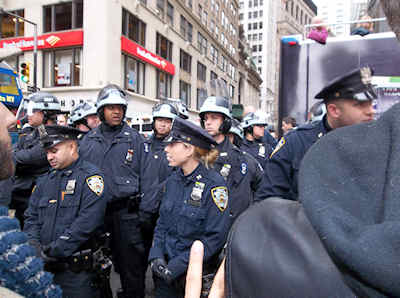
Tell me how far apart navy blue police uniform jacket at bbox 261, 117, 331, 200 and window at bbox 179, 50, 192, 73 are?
89.5ft

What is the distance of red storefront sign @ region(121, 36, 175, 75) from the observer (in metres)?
20.0

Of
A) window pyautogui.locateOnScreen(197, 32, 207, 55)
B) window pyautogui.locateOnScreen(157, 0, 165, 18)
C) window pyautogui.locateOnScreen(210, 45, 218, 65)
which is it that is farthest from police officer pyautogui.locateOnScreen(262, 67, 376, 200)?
window pyautogui.locateOnScreen(210, 45, 218, 65)

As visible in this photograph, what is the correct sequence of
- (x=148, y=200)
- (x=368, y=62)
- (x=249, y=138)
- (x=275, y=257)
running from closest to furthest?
(x=275, y=257) → (x=148, y=200) → (x=368, y=62) → (x=249, y=138)

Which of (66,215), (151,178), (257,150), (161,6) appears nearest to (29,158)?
(66,215)

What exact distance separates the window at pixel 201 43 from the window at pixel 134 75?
12107 millimetres

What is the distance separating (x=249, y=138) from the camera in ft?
24.3

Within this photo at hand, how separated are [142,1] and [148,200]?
2189 centimetres

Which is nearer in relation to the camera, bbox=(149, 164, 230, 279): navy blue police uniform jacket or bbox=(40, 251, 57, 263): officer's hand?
bbox=(149, 164, 230, 279): navy blue police uniform jacket

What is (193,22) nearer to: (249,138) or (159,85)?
(159,85)

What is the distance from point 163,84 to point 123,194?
74.1 feet

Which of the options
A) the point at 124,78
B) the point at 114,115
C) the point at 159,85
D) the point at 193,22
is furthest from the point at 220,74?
the point at 114,115

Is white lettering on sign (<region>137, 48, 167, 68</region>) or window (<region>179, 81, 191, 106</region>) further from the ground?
white lettering on sign (<region>137, 48, 167, 68</region>)

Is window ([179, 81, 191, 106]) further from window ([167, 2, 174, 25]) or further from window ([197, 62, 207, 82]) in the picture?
window ([167, 2, 174, 25])

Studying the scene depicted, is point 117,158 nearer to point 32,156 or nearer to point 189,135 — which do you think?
point 32,156
